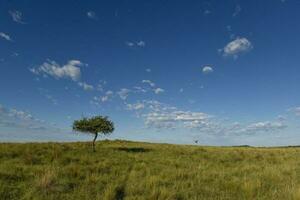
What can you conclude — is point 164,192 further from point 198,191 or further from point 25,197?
point 25,197

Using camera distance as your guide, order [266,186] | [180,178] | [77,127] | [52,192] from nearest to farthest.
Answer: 1. [52,192]
2. [266,186]
3. [180,178]
4. [77,127]

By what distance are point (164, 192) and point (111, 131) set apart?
33497 mm

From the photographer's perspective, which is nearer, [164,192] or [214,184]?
[164,192]

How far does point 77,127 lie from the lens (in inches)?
1652

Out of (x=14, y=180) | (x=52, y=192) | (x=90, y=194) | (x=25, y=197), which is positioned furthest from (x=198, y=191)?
(x=14, y=180)

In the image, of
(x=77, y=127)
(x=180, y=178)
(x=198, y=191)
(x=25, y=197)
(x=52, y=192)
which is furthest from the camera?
(x=77, y=127)

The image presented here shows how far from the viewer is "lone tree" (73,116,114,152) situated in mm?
41125

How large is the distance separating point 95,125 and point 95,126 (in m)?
0.27

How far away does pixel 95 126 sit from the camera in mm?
41156

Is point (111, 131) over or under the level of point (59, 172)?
over

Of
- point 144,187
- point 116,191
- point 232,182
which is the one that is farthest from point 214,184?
point 116,191

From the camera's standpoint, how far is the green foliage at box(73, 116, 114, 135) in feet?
135

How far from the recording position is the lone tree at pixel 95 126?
135ft

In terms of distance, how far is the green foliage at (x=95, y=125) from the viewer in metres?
41.1
